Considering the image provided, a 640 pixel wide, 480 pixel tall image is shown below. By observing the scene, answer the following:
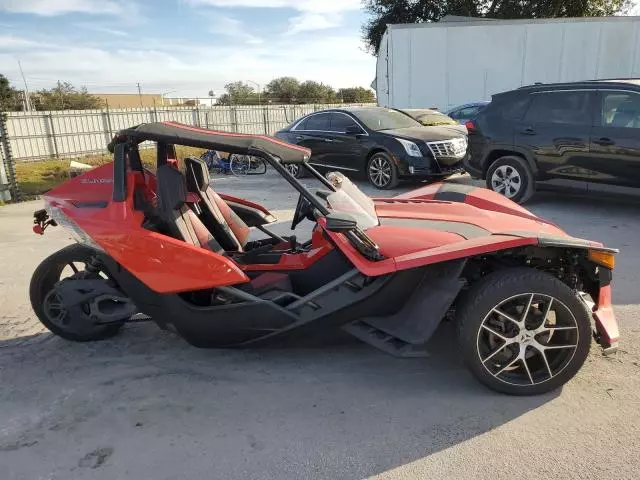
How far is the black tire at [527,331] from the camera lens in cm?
275

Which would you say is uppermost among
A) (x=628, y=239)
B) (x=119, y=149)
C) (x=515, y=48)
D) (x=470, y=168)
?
(x=515, y=48)

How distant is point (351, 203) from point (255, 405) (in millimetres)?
1370

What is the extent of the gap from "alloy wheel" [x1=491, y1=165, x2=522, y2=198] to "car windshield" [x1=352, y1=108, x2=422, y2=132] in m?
2.70

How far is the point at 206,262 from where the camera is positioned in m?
3.05

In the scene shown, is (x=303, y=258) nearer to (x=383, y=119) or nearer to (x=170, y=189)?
(x=170, y=189)

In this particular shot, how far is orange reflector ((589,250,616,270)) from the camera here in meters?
2.88

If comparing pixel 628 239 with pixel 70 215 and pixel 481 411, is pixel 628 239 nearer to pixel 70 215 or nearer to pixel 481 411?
pixel 481 411

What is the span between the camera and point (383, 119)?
10273 mm

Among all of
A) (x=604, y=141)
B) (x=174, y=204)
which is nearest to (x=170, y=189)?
(x=174, y=204)

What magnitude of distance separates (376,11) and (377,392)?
32249mm

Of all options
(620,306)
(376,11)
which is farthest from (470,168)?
(376,11)

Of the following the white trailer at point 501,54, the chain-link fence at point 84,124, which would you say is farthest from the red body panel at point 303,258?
the chain-link fence at point 84,124

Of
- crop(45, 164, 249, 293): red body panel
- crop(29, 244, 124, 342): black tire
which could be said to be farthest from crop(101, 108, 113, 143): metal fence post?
crop(45, 164, 249, 293): red body panel

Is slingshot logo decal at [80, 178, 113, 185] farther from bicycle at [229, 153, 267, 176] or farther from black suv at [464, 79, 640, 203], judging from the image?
bicycle at [229, 153, 267, 176]
